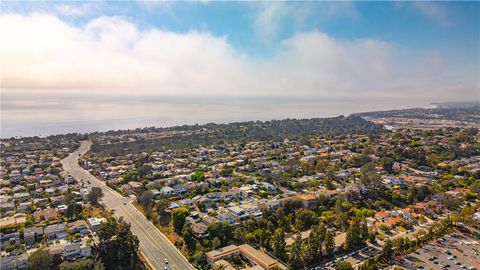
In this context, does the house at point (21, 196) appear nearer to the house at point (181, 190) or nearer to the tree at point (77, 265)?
the house at point (181, 190)

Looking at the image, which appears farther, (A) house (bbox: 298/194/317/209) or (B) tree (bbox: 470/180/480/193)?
(B) tree (bbox: 470/180/480/193)

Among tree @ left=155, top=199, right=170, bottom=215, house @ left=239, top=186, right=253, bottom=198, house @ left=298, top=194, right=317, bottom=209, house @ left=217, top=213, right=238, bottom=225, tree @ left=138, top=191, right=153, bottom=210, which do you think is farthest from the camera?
house @ left=239, top=186, right=253, bottom=198

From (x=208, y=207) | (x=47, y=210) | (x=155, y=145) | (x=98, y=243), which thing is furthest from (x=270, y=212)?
(x=155, y=145)

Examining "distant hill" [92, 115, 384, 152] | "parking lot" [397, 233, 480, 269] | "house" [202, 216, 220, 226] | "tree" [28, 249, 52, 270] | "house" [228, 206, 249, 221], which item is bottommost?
"parking lot" [397, 233, 480, 269]

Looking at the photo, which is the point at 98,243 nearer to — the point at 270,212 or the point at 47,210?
the point at 47,210

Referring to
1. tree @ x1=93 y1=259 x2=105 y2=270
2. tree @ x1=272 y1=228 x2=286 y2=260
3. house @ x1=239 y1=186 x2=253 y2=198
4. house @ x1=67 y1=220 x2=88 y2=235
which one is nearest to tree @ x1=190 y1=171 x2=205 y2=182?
house @ x1=239 y1=186 x2=253 y2=198

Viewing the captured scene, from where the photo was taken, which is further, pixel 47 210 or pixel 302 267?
pixel 47 210

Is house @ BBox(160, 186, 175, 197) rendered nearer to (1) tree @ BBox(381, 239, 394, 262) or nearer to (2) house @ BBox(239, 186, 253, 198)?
(2) house @ BBox(239, 186, 253, 198)

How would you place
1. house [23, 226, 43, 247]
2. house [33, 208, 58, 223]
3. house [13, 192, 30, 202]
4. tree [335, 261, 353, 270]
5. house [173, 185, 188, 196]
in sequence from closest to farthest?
tree [335, 261, 353, 270] → house [23, 226, 43, 247] → house [33, 208, 58, 223] → house [13, 192, 30, 202] → house [173, 185, 188, 196]
